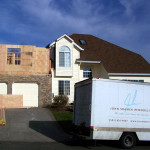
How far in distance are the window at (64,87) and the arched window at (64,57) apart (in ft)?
5.43

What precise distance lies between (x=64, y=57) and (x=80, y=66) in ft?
6.90

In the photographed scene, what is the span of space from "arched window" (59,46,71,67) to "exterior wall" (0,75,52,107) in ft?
7.84

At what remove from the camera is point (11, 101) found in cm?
1903

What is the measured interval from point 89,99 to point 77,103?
5.12ft

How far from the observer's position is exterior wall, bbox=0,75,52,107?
2005 cm

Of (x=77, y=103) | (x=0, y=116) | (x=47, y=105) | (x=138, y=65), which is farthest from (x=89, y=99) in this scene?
(x=138, y=65)

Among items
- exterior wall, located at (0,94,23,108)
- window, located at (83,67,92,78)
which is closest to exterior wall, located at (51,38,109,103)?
window, located at (83,67,92,78)

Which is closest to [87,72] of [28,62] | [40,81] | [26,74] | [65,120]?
[40,81]

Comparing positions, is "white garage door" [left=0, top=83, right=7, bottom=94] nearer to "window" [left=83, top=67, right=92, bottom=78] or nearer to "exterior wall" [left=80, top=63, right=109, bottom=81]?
"exterior wall" [left=80, top=63, right=109, bottom=81]

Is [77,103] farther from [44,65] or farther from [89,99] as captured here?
[44,65]

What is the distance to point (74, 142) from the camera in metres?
10.7

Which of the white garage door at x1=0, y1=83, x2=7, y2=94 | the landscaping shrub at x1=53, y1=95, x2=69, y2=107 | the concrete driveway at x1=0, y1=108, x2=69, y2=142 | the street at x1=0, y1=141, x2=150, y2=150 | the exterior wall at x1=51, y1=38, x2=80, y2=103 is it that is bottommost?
the street at x1=0, y1=141, x2=150, y2=150

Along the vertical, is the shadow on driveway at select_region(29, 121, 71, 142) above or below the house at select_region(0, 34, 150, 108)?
below

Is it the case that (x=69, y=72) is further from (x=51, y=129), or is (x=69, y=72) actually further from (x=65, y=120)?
(x=51, y=129)
